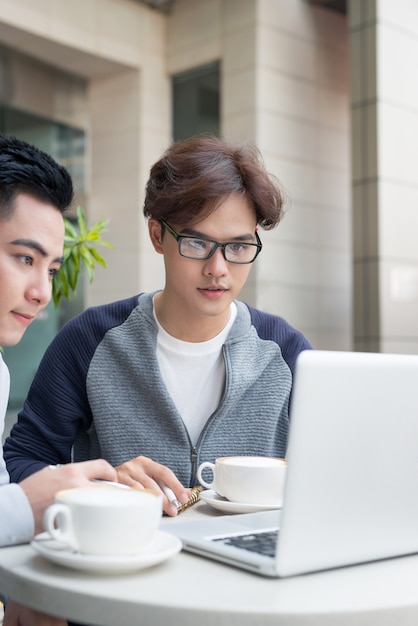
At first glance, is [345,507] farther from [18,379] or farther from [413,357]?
[18,379]

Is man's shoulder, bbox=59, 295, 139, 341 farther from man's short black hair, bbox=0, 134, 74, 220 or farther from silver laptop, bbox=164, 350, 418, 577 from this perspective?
silver laptop, bbox=164, 350, 418, 577

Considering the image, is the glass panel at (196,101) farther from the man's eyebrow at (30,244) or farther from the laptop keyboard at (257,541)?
the laptop keyboard at (257,541)

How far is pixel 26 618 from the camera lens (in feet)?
4.83

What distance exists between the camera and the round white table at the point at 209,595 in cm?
102

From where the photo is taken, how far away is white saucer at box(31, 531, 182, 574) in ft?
3.62

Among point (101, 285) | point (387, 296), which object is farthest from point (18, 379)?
point (387, 296)

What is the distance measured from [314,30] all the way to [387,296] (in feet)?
13.1

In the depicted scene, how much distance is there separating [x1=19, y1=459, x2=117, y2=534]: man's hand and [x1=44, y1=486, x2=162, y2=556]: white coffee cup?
0.21m

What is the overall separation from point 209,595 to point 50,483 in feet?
1.42

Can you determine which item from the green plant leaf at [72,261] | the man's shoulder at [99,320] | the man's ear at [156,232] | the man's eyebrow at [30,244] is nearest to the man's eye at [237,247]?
the man's ear at [156,232]

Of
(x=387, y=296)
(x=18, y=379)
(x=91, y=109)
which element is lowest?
(x=18, y=379)

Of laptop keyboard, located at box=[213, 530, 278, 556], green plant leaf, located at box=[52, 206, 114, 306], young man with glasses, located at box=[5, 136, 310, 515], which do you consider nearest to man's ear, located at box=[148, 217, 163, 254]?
young man with glasses, located at box=[5, 136, 310, 515]

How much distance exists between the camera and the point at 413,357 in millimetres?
1250

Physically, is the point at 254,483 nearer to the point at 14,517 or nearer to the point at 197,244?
the point at 14,517
